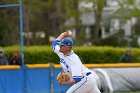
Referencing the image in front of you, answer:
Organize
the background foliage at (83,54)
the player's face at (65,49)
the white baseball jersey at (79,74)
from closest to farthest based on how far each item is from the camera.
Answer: the white baseball jersey at (79,74) → the player's face at (65,49) → the background foliage at (83,54)

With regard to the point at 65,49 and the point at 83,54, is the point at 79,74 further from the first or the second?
the point at 83,54

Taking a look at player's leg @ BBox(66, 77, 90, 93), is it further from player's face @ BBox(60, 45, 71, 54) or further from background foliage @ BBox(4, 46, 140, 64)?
background foliage @ BBox(4, 46, 140, 64)

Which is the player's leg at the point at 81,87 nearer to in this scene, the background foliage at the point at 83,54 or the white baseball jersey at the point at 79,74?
the white baseball jersey at the point at 79,74

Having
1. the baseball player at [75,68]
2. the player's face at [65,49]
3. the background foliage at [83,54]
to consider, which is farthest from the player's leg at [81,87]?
the background foliage at [83,54]

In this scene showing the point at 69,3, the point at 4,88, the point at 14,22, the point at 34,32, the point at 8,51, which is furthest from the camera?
the point at 34,32

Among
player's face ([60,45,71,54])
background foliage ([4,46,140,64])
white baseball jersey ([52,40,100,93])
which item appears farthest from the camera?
background foliage ([4,46,140,64])

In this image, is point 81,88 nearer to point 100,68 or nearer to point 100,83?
point 100,83

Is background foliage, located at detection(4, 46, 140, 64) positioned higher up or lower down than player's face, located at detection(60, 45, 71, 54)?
lower down

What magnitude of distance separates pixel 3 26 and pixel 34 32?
1201cm

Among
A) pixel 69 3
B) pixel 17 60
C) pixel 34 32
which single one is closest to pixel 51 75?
pixel 17 60

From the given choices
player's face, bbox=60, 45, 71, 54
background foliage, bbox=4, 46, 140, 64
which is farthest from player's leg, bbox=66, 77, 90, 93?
background foliage, bbox=4, 46, 140, 64

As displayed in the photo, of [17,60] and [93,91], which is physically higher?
[93,91]

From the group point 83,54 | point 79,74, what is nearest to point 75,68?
point 79,74

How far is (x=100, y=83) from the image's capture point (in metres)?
17.5
